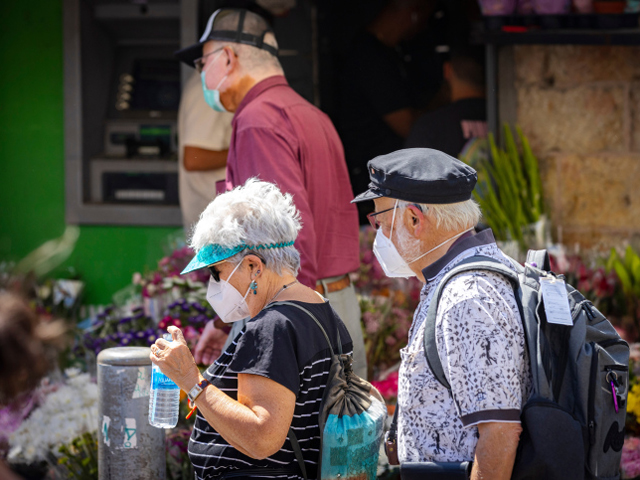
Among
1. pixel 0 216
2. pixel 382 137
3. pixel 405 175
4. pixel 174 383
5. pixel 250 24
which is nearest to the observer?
pixel 405 175

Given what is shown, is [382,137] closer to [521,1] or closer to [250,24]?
[521,1]

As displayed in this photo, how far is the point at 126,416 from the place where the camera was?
285cm

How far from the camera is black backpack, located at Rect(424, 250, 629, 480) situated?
6.01 ft

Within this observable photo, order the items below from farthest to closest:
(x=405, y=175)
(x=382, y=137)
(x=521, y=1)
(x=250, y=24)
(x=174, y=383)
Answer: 1. (x=382, y=137)
2. (x=521, y=1)
3. (x=250, y=24)
4. (x=174, y=383)
5. (x=405, y=175)

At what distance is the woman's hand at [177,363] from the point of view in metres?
2.06

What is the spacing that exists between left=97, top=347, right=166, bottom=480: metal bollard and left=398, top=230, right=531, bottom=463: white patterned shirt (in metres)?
1.16

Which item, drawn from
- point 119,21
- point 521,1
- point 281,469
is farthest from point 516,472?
point 119,21

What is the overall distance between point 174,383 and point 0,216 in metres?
4.17

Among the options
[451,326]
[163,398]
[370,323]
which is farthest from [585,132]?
[163,398]

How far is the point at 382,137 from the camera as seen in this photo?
211 inches

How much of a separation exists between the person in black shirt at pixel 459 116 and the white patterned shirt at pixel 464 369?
2881mm

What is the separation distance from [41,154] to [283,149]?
3442 millimetres

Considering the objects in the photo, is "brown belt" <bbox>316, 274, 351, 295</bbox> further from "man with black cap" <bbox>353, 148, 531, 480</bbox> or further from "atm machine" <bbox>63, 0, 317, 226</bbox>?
"atm machine" <bbox>63, 0, 317, 226</bbox>

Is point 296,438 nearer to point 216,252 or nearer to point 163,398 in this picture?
point 163,398
